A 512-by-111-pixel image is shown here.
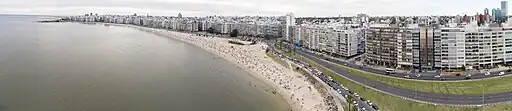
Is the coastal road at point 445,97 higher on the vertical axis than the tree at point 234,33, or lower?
lower

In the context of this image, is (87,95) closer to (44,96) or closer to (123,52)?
(44,96)

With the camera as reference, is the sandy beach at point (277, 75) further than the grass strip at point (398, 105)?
Yes

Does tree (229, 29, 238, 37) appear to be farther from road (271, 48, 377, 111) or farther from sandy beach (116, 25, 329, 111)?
road (271, 48, 377, 111)

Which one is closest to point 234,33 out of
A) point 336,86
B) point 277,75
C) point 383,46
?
point 383,46

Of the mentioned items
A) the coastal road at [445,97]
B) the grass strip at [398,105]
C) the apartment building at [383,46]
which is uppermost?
the apartment building at [383,46]

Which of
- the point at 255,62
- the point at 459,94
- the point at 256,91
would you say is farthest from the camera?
the point at 255,62

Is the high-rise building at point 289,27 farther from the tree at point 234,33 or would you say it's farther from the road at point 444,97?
the road at point 444,97

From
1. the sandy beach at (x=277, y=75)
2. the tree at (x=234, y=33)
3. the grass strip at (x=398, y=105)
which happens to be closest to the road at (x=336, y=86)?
the grass strip at (x=398, y=105)

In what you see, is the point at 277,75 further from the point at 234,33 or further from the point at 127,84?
the point at 234,33

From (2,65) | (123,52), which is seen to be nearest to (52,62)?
(2,65)
